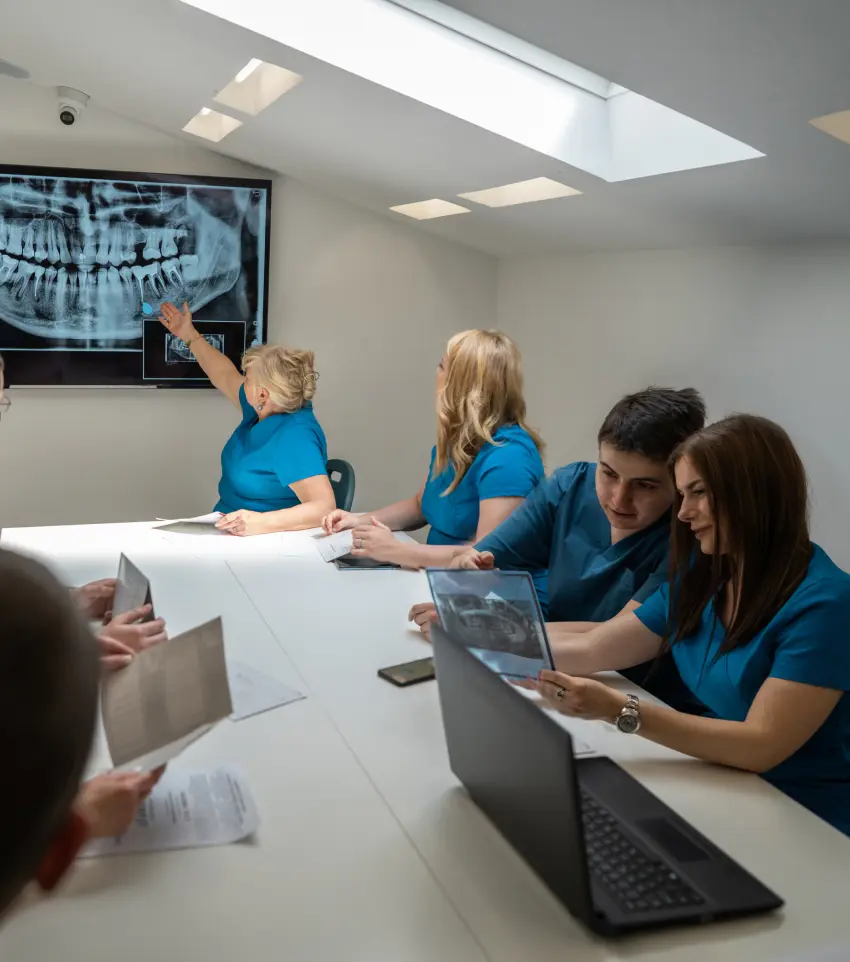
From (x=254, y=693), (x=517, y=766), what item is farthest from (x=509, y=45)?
(x=517, y=766)

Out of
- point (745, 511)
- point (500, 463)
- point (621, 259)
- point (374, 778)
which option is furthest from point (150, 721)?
point (621, 259)

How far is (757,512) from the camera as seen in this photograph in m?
1.63

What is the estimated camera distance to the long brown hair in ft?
5.35

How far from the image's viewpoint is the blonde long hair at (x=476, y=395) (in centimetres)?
287

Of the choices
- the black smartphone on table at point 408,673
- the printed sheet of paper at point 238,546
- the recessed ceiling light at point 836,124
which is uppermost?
the recessed ceiling light at point 836,124

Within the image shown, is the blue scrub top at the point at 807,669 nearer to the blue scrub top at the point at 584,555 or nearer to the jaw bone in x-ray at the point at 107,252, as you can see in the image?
the blue scrub top at the point at 584,555

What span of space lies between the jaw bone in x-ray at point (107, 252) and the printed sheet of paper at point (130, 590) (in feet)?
8.24

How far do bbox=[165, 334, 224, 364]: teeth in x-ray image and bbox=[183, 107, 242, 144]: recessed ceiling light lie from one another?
87 centimetres

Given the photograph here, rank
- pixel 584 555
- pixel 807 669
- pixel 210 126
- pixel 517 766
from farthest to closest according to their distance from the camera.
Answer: pixel 210 126
pixel 584 555
pixel 807 669
pixel 517 766

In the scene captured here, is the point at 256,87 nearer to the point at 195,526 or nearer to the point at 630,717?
the point at 195,526

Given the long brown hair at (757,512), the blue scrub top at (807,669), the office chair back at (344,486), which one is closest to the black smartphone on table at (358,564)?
the office chair back at (344,486)

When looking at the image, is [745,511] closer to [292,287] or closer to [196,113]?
[196,113]

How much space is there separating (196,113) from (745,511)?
10.1 feet

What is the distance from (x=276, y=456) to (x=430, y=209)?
63.9 inches
